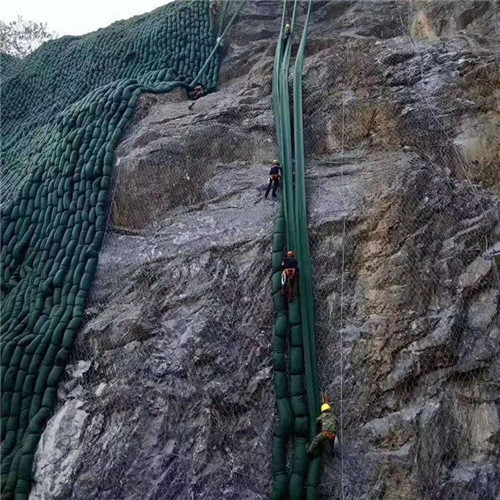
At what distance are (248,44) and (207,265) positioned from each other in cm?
672

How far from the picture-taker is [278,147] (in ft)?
23.3

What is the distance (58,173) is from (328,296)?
4428 mm

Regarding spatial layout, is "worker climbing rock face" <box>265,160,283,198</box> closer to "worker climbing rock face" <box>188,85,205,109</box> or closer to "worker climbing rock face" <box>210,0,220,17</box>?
"worker climbing rock face" <box>188,85,205,109</box>

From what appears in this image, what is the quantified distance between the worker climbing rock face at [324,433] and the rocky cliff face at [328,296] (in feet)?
0.39

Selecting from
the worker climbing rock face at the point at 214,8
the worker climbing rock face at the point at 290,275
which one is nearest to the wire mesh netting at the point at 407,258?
the worker climbing rock face at the point at 290,275

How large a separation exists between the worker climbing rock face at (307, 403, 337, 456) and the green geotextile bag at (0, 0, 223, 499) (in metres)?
2.54

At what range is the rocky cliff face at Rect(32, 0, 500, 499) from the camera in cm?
457

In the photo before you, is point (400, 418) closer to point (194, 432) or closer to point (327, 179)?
point (194, 432)

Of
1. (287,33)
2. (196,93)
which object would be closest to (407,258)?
(196,93)

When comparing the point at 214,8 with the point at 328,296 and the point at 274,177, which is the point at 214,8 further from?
the point at 328,296

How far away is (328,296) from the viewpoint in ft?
17.8

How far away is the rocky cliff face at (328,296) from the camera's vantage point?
457cm

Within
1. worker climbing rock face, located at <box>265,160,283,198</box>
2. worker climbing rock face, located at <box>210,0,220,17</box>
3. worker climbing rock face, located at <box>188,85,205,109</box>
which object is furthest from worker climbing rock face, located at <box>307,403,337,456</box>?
worker climbing rock face, located at <box>210,0,220,17</box>

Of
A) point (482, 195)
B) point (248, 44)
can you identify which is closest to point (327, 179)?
point (482, 195)
